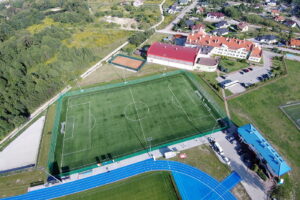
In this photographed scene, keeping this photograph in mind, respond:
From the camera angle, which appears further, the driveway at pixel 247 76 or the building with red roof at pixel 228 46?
the building with red roof at pixel 228 46

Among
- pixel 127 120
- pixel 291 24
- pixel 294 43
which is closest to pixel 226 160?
pixel 127 120

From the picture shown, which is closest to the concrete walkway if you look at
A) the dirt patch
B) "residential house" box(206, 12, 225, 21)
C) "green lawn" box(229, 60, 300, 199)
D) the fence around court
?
the fence around court

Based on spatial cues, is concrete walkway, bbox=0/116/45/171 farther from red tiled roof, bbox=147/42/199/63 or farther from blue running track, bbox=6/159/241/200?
red tiled roof, bbox=147/42/199/63

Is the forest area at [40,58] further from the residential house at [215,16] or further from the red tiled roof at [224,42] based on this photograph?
the residential house at [215,16]

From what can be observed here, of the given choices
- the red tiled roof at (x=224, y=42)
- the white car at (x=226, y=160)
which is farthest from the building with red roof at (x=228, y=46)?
the white car at (x=226, y=160)

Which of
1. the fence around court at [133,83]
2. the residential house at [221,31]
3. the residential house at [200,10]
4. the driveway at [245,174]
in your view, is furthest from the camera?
the residential house at [200,10]

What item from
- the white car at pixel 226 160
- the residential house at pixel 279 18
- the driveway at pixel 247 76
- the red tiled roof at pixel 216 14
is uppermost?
the red tiled roof at pixel 216 14

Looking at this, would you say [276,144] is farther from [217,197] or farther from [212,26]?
[212,26]

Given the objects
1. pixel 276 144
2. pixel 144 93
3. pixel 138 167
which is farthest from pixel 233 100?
pixel 138 167
